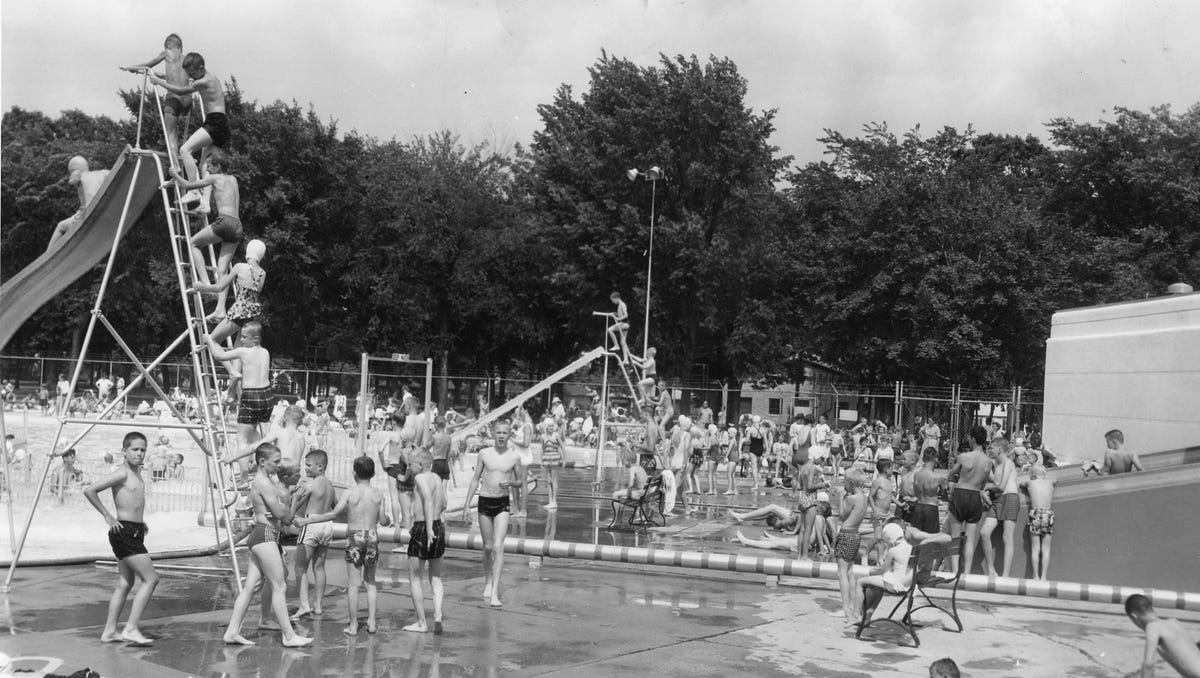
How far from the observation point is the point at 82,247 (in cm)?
1180

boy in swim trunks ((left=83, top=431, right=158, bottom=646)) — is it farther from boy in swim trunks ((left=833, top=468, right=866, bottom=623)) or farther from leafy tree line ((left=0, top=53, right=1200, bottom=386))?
leafy tree line ((left=0, top=53, right=1200, bottom=386))

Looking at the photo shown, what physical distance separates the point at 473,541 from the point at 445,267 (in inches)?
1650

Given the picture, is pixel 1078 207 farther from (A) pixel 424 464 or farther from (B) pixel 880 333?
(A) pixel 424 464

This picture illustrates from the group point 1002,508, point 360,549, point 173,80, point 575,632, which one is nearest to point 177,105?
point 173,80

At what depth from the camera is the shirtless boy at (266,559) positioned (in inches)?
340

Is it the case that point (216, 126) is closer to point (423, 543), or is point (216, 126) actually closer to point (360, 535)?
point (360, 535)

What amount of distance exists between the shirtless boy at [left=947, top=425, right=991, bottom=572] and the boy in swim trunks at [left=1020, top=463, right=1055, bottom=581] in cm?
58

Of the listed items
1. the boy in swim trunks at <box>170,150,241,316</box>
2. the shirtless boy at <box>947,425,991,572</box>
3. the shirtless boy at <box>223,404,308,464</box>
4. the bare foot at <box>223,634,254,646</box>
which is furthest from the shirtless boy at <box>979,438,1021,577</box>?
the boy in swim trunks at <box>170,150,241,316</box>

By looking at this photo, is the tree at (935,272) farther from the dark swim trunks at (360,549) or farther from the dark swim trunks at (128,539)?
the dark swim trunks at (128,539)

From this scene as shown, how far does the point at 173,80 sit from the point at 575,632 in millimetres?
6899

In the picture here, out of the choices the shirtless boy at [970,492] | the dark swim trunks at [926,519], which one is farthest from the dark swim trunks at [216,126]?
the shirtless boy at [970,492]

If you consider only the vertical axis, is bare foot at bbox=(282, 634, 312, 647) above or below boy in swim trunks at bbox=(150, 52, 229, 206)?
below

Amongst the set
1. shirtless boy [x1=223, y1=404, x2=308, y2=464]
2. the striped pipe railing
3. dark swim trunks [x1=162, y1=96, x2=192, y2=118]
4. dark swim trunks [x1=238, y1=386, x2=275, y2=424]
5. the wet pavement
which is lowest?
the wet pavement

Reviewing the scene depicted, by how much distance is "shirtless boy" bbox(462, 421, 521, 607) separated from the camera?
1055 cm
